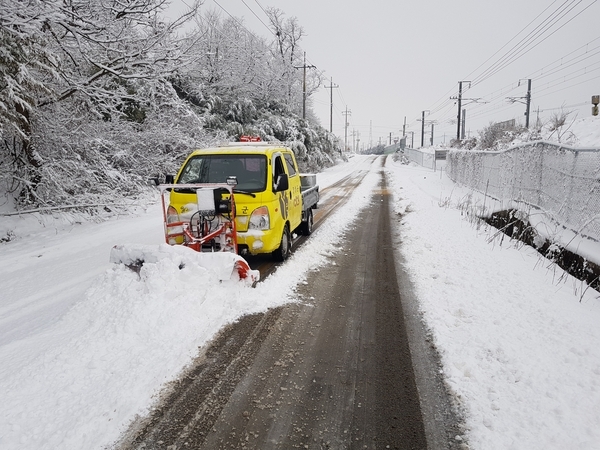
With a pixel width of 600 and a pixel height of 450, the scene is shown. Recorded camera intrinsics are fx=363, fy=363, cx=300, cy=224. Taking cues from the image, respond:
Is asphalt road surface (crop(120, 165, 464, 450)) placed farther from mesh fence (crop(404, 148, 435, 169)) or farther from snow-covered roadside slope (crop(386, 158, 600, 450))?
mesh fence (crop(404, 148, 435, 169))

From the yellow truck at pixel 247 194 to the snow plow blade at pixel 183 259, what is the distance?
802 millimetres

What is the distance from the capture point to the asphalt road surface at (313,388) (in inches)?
102

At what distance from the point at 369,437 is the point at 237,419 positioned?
99 centimetres

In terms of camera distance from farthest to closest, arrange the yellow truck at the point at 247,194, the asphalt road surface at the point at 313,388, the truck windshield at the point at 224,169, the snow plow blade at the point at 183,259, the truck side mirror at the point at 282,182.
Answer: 1. the truck windshield at the point at 224,169
2. the truck side mirror at the point at 282,182
3. the yellow truck at the point at 247,194
4. the snow plow blade at the point at 183,259
5. the asphalt road surface at the point at 313,388

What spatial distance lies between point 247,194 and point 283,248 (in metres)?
1.35

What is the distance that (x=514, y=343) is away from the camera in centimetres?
379

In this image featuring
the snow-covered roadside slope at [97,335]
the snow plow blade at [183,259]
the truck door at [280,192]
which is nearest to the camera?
the snow-covered roadside slope at [97,335]

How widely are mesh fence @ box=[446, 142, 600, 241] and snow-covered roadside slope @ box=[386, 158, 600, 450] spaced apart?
3.48 feet

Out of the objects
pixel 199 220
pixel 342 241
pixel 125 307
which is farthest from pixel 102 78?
pixel 125 307

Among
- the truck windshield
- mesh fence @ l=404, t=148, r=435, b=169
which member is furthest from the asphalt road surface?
mesh fence @ l=404, t=148, r=435, b=169

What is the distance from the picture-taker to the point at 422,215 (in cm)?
1154

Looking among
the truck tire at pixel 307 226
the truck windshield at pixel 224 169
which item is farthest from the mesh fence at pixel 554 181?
the truck windshield at pixel 224 169

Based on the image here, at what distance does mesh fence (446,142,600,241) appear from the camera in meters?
6.53

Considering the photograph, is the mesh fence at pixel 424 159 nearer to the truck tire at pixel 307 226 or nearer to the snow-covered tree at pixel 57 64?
the truck tire at pixel 307 226
